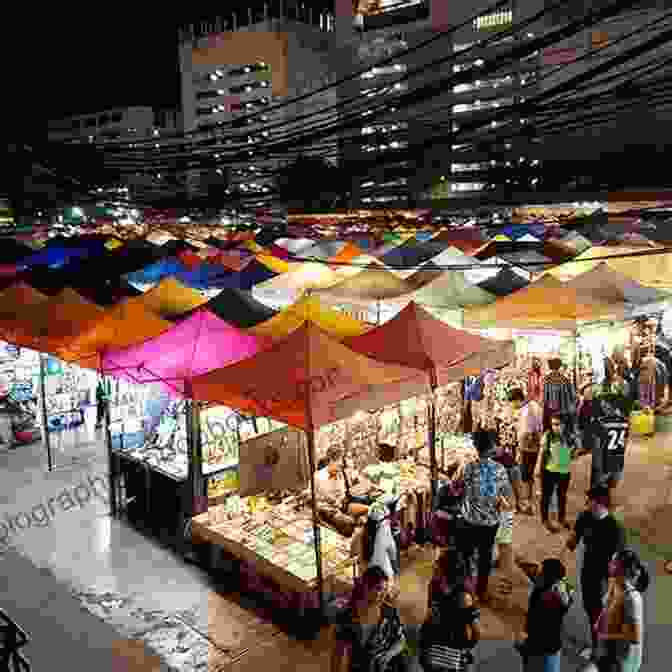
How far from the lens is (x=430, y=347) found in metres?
7.15

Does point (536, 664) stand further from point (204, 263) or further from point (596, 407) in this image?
point (204, 263)

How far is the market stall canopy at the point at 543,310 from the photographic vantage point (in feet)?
28.9

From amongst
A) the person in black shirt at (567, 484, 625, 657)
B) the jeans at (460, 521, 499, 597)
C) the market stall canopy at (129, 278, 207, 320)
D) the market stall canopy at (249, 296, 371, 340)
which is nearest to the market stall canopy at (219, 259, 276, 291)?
the market stall canopy at (129, 278, 207, 320)

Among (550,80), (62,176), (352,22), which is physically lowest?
(62,176)

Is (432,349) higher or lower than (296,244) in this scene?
lower

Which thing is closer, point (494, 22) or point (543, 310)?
point (543, 310)

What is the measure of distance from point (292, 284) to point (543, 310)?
16.4 ft

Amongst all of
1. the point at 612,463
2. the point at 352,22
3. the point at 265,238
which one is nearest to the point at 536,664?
the point at 612,463

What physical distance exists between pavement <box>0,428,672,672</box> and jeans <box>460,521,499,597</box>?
1.26 feet

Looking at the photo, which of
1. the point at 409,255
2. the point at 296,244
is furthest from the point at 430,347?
the point at 296,244

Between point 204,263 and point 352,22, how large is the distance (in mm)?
81916

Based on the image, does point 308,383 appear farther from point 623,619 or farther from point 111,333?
point 111,333

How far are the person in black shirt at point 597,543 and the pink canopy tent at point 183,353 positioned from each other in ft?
12.9

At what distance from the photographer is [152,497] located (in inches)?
304
